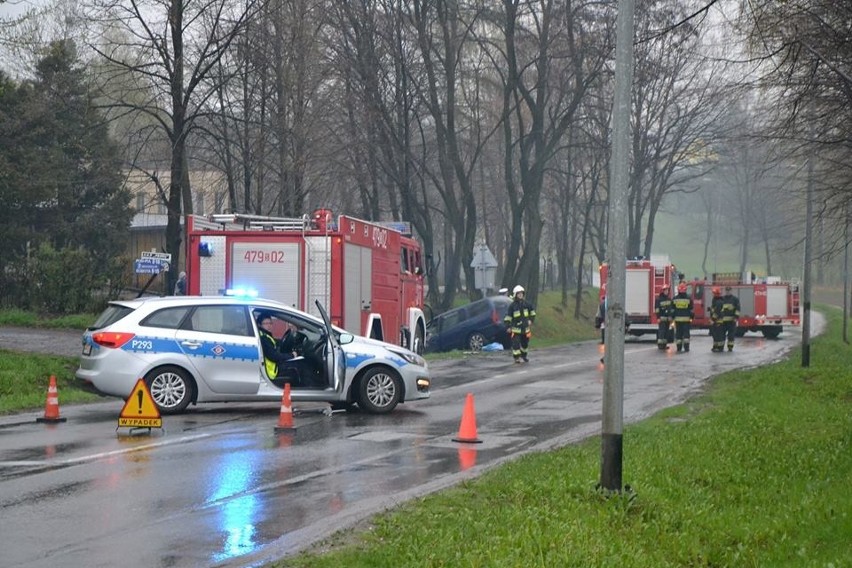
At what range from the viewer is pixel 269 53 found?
101ft

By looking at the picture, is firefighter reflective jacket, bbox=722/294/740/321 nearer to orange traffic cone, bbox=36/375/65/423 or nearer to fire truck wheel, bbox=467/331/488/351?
fire truck wheel, bbox=467/331/488/351

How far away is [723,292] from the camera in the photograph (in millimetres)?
46875

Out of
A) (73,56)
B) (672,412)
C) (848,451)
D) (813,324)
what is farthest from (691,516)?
(813,324)

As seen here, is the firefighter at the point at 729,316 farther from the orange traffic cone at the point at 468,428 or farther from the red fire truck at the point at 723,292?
the orange traffic cone at the point at 468,428

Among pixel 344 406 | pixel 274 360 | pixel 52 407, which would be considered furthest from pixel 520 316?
pixel 52 407

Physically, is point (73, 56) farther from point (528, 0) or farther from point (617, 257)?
point (617, 257)

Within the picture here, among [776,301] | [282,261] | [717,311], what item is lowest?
[717,311]

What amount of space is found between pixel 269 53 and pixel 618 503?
76.7ft

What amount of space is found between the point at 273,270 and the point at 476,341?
15.9 metres

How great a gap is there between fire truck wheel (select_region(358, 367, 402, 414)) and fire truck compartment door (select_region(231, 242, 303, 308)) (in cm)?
443

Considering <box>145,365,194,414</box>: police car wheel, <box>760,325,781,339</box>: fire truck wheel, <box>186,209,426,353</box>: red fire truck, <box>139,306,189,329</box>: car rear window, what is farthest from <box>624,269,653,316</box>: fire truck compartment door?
<box>145,365,194,414</box>: police car wheel

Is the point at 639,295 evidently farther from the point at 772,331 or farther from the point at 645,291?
the point at 772,331

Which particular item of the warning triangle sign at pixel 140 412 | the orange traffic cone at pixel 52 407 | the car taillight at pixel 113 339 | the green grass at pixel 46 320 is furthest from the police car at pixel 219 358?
the green grass at pixel 46 320

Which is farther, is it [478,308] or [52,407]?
[478,308]
